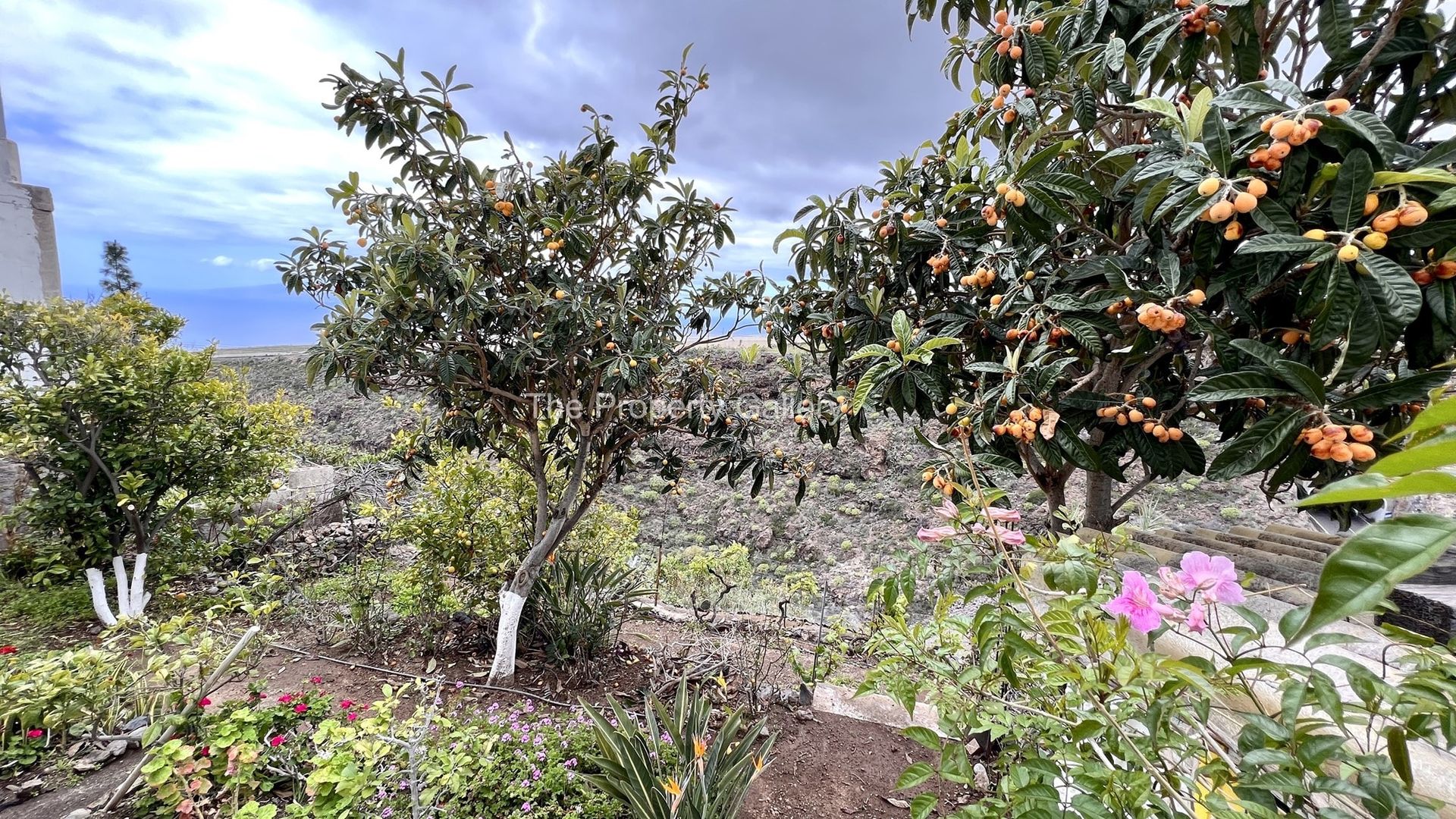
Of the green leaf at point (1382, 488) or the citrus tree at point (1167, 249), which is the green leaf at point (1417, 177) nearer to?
the citrus tree at point (1167, 249)

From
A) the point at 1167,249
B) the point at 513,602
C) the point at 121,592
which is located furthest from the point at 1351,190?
the point at 121,592

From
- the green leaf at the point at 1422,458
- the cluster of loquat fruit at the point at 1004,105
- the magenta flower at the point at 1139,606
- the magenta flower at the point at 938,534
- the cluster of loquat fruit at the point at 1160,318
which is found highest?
the cluster of loquat fruit at the point at 1004,105

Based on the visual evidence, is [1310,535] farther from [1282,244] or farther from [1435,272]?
[1282,244]

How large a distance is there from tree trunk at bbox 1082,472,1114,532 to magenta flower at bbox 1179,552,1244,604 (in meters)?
0.95

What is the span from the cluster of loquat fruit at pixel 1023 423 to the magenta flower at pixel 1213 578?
29cm

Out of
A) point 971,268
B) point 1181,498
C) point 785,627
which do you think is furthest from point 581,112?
point 1181,498

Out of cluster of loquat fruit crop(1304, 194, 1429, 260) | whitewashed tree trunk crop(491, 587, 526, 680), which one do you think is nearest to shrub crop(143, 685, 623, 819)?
whitewashed tree trunk crop(491, 587, 526, 680)

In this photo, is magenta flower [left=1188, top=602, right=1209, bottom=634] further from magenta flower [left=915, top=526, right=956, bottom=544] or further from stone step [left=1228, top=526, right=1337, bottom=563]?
stone step [left=1228, top=526, right=1337, bottom=563]

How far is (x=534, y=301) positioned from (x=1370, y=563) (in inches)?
76.0

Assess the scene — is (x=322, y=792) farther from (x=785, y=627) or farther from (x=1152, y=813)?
(x=785, y=627)

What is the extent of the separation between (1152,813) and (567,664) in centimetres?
223

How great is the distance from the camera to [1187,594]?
2.54ft

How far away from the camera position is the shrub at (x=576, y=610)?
96.1 inches

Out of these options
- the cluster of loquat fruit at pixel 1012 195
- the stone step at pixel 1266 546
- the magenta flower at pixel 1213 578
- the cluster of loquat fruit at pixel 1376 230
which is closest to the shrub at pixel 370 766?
the magenta flower at pixel 1213 578
